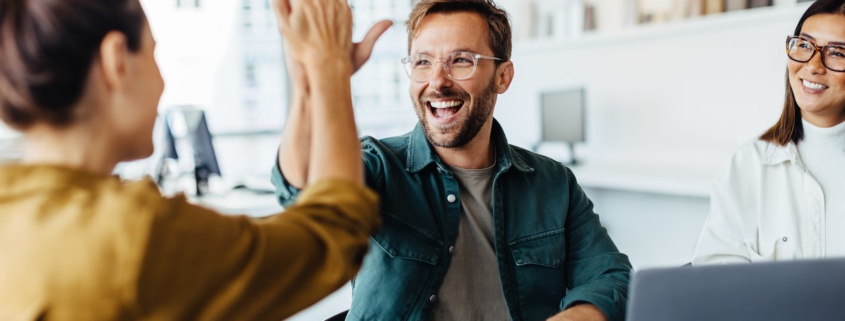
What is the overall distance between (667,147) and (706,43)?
2.37ft

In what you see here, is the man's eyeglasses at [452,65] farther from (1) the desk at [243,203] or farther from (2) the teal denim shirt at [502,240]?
(1) the desk at [243,203]

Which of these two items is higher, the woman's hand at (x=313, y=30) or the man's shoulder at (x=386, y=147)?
the woman's hand at (x=313, y=30)

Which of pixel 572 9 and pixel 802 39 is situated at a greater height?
pixel 572 9

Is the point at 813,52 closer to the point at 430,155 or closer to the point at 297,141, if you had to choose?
the point at 430,155

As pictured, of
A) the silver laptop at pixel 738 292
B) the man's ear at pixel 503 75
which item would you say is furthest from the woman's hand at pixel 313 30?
the man's ear at pixel 503 75

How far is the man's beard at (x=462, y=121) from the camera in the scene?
60.2 inches

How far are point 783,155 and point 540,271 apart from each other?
2.53 ft

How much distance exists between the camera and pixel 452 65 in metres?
1.56

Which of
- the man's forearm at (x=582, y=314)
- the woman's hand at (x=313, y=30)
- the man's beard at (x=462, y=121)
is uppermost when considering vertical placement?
the woman's hand at (x=313, y=30)

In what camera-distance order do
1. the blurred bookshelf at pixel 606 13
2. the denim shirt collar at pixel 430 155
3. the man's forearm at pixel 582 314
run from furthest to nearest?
the blurred bookshelf at pixel 606 13 < the denim shirt collar at pixel 430 155 < the man's forearm at pixel 582 314

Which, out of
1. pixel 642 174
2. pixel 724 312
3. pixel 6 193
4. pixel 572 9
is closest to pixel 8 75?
pixel 6 193

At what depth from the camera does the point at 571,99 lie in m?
4.18

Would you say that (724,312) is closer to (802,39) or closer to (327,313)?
(802,39)

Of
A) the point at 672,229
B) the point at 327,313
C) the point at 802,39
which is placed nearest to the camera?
the point at 802,39
